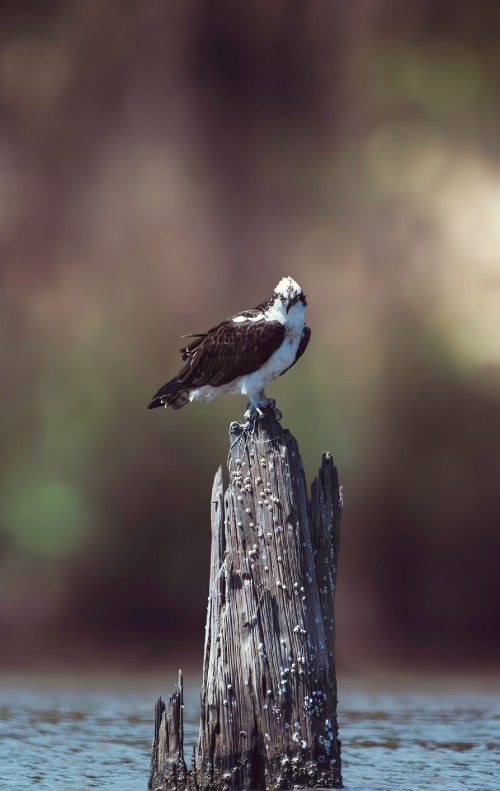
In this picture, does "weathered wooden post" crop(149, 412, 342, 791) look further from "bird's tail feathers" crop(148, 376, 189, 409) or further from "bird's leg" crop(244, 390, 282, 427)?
"bird's tail feathers" crop(148, 376, 189, 409)

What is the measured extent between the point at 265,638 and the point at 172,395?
2515mm

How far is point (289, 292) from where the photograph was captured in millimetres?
11039

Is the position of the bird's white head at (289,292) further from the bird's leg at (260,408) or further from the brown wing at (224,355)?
the bird's leg at (260,408)

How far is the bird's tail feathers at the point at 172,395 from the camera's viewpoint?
1138 centimetres

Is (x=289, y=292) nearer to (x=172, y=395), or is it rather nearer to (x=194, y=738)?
(x=172, y=395)

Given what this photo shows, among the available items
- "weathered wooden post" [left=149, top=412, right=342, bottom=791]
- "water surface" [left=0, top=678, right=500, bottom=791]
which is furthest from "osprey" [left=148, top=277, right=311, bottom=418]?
"water surface" [left=0, top=678, right=500, bottom=791]

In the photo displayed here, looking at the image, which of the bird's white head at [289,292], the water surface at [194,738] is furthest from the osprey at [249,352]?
the water surface at [194,738]

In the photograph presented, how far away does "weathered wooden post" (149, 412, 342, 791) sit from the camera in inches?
381

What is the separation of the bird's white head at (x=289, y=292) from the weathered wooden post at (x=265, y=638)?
4.28 ft

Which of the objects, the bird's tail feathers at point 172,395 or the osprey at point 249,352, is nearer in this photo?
the osprey at point 249,352

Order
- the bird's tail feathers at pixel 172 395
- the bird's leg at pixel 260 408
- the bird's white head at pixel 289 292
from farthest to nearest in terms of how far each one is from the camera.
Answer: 1. the bird's tail feathers at pixel 172 395
2. the bird's white head at pixel 289 292
3. the bird's leg at pixel 260 408

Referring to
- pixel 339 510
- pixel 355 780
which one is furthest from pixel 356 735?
pixel 339 510

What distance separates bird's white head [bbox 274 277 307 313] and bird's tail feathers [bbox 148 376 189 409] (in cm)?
110

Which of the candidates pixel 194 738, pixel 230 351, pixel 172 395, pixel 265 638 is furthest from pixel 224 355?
pixel 194 738
